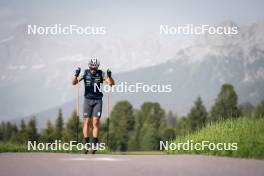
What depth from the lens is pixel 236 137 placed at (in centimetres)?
1953

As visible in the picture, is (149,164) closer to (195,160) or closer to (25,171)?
(195,160)

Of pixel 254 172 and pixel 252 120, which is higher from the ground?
pixel 252 120

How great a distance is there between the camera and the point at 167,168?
13492 mm

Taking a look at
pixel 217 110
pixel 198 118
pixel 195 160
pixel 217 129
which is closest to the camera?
pixel 195 160

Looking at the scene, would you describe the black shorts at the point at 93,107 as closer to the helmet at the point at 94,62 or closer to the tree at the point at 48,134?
the helmet at the point at 94,62

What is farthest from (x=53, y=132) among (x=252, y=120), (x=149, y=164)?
(x=149, y=164)

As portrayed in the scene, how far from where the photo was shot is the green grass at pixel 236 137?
1788cm

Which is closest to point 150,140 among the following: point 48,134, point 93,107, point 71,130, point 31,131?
point 71,130

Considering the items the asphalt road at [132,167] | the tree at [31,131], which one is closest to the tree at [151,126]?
the tree at [31,131]

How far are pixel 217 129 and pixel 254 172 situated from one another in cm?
875

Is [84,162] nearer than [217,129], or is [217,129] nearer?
[84,162]

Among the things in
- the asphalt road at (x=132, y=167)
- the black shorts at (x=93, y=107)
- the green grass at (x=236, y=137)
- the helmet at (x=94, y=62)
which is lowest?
the asphalt road at (x=132, y=167)

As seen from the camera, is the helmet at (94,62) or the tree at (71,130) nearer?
the helmet at (94,62)

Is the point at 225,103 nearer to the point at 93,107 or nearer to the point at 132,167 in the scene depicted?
the point at 93,107
